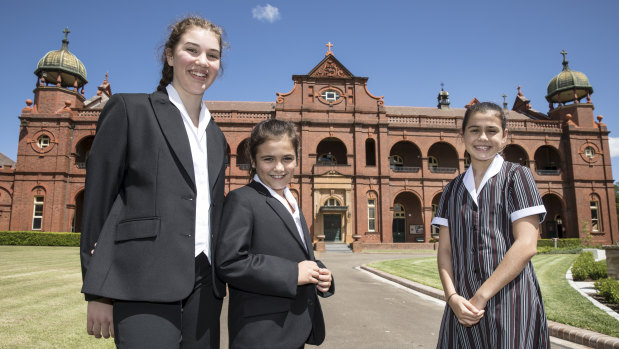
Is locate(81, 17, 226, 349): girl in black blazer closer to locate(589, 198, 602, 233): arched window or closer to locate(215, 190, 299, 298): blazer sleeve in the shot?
locate(215, 190, 299, 298): blazer sleeve

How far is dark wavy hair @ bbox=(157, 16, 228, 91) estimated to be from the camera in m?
2.33

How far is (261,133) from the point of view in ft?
7.81

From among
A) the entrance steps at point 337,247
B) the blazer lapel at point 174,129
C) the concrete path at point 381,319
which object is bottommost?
the entrance steps at point 337,247

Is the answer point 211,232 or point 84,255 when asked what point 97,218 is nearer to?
point 84,255

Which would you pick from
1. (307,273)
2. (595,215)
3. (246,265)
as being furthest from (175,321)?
(595,215)

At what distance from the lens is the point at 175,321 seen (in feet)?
6.23

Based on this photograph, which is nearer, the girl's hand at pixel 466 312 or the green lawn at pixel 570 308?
the girl's hand at pixel 466 312

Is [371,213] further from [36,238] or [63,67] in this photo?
[63,67]

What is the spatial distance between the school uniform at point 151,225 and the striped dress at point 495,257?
5.12 feet

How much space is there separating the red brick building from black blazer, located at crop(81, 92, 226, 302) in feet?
82.7

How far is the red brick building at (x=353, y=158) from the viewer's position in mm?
28766

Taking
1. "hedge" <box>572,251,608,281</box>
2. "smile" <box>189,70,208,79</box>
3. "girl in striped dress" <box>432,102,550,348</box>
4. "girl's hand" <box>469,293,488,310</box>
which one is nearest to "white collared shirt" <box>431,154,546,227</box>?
"girl in striped dress" <box>432,102,550,348</box>

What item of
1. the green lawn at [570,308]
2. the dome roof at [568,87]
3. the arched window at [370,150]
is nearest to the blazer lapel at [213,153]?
the green lawn at [570,308]

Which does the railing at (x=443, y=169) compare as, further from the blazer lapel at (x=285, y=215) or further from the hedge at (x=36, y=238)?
the blazer lapel at (x=285, y=215)
